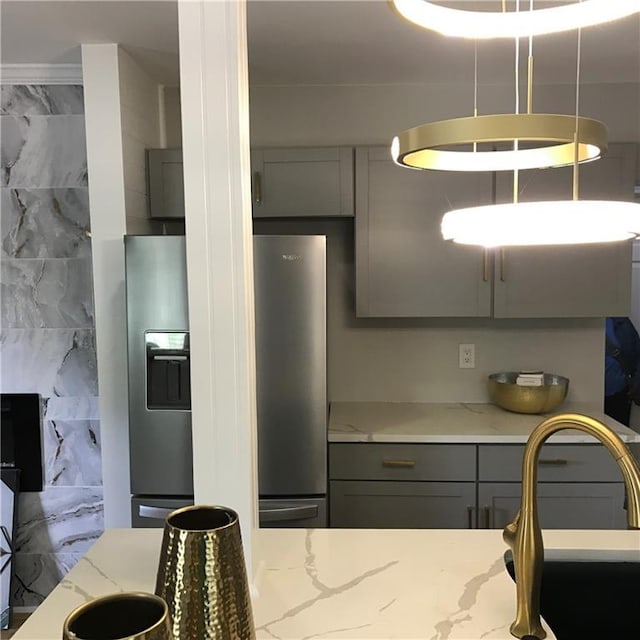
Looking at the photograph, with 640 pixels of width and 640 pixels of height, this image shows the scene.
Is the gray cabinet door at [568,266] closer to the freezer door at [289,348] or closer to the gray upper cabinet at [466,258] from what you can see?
the gray upper cabinet at [466,258]

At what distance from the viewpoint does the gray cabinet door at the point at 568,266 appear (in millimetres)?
2686

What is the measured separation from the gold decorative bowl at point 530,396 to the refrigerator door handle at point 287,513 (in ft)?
3.30

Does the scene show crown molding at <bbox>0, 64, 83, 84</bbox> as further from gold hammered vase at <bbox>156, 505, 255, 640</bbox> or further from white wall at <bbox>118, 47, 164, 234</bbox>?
gold hammered vase at <bbox>156, 505, 255, 640</bbox>

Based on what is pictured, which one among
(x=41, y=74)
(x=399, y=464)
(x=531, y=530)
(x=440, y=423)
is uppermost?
(x=41, y=74)

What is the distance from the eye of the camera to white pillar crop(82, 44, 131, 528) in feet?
8.16

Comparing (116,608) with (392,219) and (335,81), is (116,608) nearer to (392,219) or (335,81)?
→ (392,219)

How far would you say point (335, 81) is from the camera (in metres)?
2.93

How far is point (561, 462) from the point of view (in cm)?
253

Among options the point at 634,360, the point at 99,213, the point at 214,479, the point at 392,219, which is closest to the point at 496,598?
the point at 214,479

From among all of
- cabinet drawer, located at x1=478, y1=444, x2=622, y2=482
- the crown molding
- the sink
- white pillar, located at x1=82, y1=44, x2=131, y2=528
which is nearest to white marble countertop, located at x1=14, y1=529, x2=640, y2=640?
the sink

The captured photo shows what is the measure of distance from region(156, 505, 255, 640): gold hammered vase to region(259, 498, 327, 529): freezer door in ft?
5.30

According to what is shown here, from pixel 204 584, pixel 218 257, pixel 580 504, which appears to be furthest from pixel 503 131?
pixel 580 504

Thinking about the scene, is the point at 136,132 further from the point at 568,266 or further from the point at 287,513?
the point at 568,266

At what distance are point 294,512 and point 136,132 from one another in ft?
5.48
